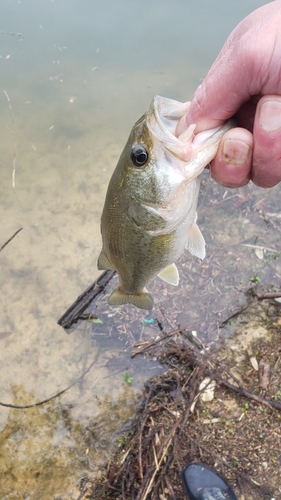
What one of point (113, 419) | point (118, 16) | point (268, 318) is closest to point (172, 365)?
point (113, 419)

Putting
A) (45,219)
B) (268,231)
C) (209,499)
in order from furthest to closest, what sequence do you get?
(45,219) < (268,231) < (209,499)

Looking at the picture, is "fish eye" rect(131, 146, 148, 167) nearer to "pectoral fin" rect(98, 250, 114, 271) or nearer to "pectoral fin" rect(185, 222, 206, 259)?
"pectoral fin" rect(185, 222, 206, 259)

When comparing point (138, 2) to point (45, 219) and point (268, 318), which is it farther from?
point (268, 318)

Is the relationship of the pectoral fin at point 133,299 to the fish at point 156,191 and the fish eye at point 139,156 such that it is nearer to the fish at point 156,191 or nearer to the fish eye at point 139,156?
the fish at point 156,191

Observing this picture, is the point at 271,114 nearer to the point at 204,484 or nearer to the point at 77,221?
the point at 204,484

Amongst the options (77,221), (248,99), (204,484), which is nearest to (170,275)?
(248,99)
